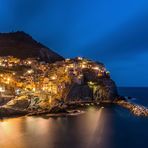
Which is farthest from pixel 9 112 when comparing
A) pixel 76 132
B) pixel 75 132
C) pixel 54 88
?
pixel 54 88

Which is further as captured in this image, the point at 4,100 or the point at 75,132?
the point at 4,100

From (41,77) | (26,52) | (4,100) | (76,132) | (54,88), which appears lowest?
(76,132)

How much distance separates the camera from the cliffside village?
91.8m

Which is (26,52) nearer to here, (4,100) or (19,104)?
(4,100)

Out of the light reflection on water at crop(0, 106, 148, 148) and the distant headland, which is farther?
the distant headland

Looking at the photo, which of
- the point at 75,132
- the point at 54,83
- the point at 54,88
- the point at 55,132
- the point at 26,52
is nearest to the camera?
the point at 75,132

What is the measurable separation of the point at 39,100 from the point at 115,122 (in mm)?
24804

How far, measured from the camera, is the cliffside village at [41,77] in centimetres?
9182

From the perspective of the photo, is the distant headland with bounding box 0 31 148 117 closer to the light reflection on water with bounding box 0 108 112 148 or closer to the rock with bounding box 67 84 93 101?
the rock with bounding box 67 84 93 101

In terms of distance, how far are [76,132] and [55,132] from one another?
12.8 feet

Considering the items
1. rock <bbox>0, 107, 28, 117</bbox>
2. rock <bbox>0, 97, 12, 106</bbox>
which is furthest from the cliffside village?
rock <bbox>0, 107, 28, 117</bbox>

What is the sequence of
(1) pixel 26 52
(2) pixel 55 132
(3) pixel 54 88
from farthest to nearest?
1. (1) pixel 26 52
2. (3) pixel 54 88
3. (2) pixel 55 132

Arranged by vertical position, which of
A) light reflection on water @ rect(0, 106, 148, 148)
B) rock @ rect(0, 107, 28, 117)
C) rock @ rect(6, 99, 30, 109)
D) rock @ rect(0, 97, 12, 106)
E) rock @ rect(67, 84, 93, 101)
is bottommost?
light reflection on water @ rect(0, 106, 148, 148)

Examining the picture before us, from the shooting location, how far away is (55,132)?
191 ft
